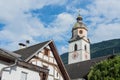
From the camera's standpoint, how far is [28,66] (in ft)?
92.2

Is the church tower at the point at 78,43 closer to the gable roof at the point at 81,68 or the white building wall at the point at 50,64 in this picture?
the gable roof at the point at 81,68

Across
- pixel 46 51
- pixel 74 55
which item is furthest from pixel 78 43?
pixel 46 51

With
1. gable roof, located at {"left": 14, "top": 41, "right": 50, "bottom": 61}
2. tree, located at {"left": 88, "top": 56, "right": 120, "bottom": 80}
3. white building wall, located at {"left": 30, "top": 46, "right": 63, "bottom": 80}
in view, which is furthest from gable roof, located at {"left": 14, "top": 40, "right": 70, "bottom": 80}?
tree, located at {"left": 88, "top": 56, "right": 120, "bottom": 80}

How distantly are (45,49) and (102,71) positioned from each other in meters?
7.03

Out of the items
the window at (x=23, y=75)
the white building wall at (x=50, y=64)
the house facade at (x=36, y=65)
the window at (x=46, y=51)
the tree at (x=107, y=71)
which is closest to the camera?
the house facade at (x=36, y=65)

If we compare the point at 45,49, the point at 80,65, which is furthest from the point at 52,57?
the point at 80,65

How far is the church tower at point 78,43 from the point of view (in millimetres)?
90750

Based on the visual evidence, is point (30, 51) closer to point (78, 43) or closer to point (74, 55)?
point (74, 55)

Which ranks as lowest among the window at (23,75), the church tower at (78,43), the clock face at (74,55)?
the window at (23,75)

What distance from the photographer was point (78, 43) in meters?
91.7

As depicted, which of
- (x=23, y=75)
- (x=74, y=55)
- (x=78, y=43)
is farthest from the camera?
(x=78, y=43)

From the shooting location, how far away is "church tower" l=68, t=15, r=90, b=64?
90.8m

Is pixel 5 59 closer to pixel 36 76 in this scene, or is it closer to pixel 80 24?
pixel 36 76

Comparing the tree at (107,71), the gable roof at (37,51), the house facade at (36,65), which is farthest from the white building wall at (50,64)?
the tree at (107,71)
